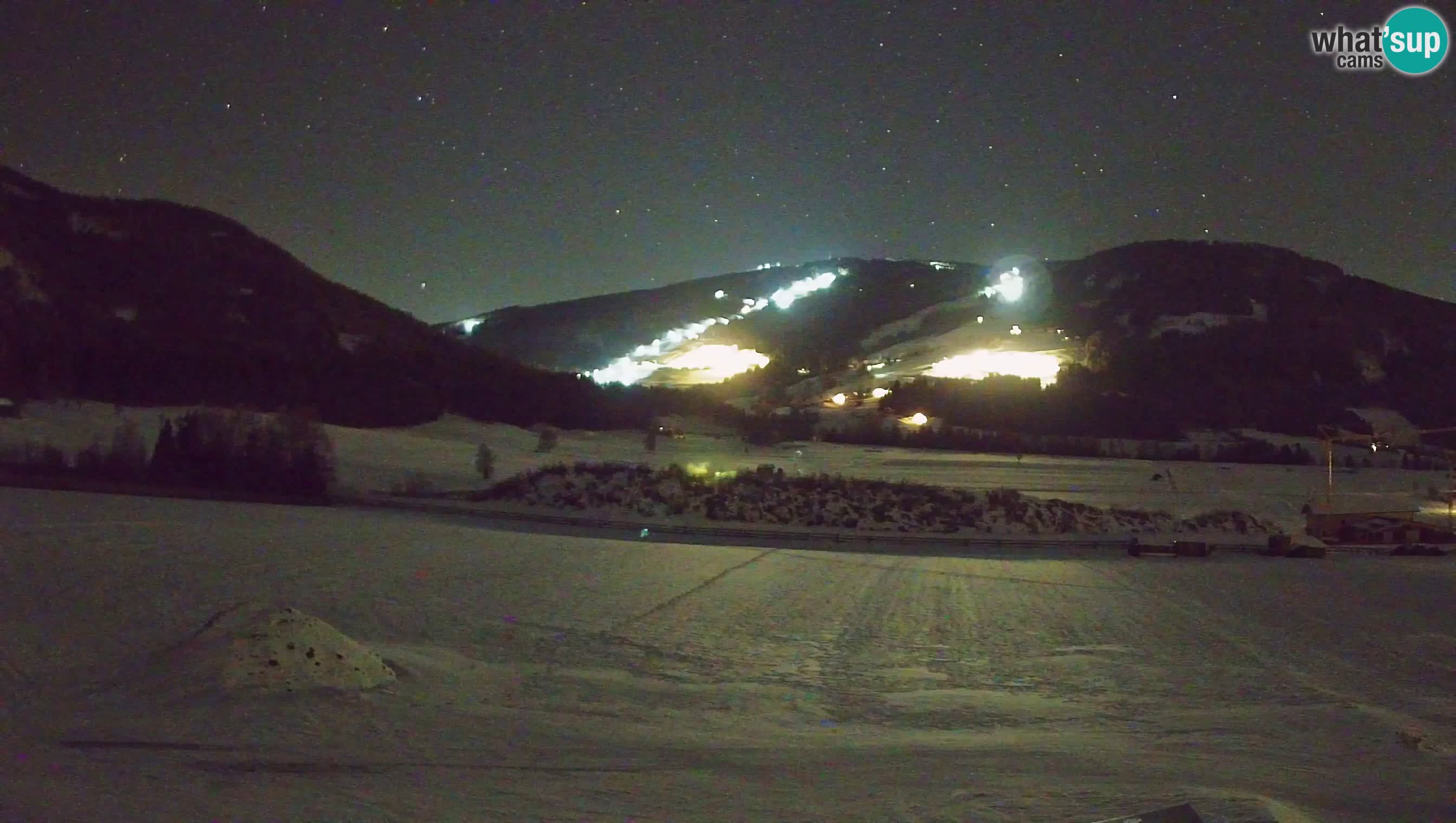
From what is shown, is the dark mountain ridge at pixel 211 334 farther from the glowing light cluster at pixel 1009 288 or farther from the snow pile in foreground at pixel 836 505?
the glowing light cluster at pixel 1009 288

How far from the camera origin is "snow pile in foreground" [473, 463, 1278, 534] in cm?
2670

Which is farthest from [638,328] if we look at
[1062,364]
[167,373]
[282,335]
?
[167,373]

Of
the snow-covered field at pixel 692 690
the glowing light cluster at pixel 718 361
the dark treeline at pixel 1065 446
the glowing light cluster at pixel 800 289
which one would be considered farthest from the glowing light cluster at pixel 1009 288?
the snow-covered field at pixel 692 690

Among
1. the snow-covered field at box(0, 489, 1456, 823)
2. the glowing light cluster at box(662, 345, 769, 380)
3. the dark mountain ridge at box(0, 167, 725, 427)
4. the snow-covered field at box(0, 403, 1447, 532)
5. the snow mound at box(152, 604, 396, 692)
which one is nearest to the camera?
the snow-covered field at box(0, 489, 1456, 823)

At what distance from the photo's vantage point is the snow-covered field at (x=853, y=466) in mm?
33062

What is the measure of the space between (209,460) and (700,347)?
93510 mm

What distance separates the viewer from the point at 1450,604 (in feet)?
53.7

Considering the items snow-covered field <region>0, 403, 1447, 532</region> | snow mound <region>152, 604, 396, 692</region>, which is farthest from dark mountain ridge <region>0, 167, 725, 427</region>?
snow mound <region>152, 604, 396, 692</region>

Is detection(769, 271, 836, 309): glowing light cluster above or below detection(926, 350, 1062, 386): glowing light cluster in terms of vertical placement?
above

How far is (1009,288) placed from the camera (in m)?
144

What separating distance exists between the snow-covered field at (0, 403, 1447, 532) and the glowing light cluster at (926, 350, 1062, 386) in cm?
3442

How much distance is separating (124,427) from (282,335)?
32576 millimetres

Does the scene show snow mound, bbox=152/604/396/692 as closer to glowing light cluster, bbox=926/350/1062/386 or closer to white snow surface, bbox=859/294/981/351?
glowing light cluster, bbox=926/350/1062/386

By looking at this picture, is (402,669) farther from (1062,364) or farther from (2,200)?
(1062,364)
